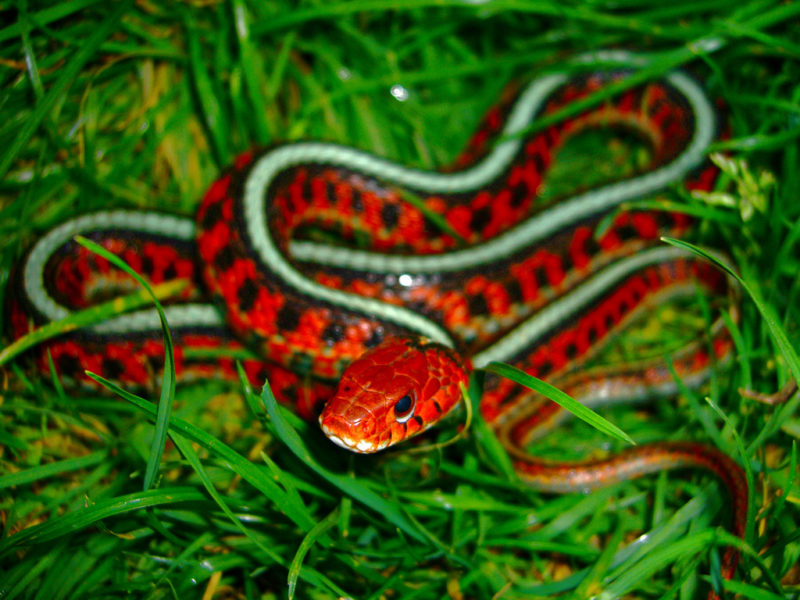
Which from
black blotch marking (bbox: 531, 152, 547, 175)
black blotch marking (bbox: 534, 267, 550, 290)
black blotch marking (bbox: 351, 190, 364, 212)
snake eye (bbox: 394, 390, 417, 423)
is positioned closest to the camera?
snake eye (bbox: 394, 390, 417, 423)

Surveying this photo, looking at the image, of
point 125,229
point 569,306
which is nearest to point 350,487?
point 569,306

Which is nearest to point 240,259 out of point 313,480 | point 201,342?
point 201,342

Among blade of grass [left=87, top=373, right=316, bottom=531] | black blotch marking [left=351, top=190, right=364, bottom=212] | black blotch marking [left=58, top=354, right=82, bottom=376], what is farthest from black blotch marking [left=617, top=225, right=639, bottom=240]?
black blotch marking [left=58, top=354, right=82, bottom=376]

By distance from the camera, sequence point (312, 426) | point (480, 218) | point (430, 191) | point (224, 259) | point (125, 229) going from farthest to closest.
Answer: point (480, 218), point (430, 191), point (125, 229), point (224, 259), point (312, 426)

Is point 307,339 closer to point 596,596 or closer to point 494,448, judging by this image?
point 494,448

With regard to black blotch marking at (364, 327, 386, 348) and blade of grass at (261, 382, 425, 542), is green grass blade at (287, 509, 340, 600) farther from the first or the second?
black blotch marking at (364, 327, 386, 348)

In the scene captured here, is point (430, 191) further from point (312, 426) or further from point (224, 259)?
point (312, 426)

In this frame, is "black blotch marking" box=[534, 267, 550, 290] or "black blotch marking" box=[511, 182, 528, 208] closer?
"black blotch marking" box=[534, 267, 550, 290]

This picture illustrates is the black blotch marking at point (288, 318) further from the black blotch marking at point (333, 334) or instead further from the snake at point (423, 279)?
the black blotch marking at point (333, 334)
